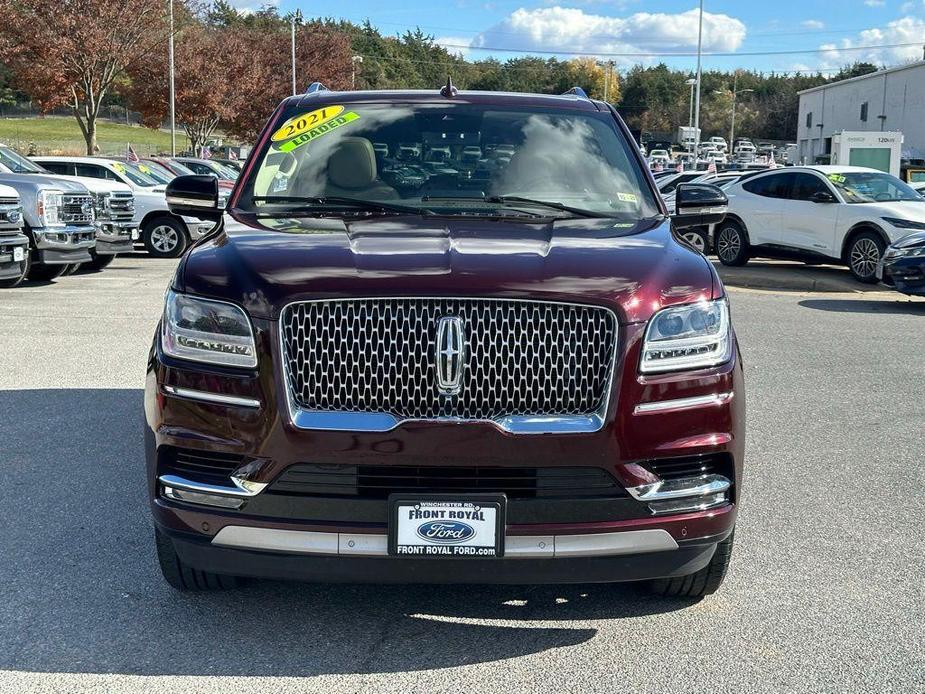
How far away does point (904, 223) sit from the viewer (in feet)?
53.0

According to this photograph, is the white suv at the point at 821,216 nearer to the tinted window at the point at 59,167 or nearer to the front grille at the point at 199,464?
the tinted window at the point at 59,167

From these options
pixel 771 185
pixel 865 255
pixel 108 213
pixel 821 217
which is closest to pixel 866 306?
pixel 865 255

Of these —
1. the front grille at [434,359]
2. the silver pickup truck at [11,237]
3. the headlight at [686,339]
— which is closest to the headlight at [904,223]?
the silver pickup truck at [11,237]

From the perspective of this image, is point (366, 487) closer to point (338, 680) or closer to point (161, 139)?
point (338, 680)

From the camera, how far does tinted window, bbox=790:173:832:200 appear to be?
57.5 ft

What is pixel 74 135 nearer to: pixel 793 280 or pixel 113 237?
pixel 113 237

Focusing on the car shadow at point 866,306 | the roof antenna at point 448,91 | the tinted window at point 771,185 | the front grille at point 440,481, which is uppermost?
the roof antenna at point 448,91

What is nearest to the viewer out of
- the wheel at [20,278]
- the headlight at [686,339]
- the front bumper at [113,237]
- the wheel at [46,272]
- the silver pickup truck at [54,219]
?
the headlight at [686,339]

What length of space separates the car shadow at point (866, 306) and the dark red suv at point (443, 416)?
10995 mm

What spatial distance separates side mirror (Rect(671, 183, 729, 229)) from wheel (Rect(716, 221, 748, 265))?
1375 centimetres

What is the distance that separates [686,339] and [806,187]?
15119 millimetres

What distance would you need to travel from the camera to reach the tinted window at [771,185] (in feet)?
59.6

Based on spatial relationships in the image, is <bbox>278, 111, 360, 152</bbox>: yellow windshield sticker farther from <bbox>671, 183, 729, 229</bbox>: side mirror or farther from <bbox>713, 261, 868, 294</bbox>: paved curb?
<bbox>713, 261, 868, 294</bbox>: paved curb

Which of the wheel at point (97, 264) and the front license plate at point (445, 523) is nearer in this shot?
the front license plate at point (445, 523)
